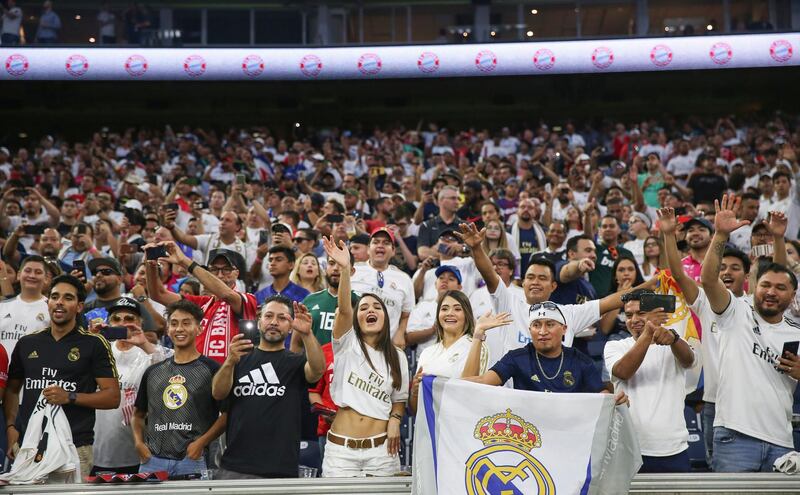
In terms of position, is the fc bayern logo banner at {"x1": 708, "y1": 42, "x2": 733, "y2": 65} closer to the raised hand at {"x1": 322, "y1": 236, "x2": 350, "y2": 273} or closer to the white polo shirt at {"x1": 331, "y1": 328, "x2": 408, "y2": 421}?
the raised hand at {"x1": 322, "y1": 236, "x2": 350, "y2": 273}

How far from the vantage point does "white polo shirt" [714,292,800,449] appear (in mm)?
5414

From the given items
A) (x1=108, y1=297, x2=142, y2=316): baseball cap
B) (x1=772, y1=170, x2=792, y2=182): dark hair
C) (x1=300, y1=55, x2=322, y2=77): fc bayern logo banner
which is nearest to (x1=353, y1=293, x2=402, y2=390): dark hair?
(x1=108, y1=297, x2=142, y2=316): baseball cap

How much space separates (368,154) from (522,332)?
10.6 meters

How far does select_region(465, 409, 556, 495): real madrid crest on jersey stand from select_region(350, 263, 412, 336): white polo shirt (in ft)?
8.70

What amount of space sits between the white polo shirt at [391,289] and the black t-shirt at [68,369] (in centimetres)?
232

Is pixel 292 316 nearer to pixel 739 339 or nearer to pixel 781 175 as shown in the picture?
pixel 739 339

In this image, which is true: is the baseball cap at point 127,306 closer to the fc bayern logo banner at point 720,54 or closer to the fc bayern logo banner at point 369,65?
the fc bayern logo banner at point 369,65

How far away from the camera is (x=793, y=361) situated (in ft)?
17.6

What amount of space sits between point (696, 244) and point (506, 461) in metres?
3.70

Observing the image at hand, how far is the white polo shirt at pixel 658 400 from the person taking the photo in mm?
5465

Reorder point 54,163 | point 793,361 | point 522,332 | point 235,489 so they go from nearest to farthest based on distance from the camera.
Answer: point 235,489, point 793,361, point 522,332, point 54,163

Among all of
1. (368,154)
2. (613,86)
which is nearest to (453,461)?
(368,154)

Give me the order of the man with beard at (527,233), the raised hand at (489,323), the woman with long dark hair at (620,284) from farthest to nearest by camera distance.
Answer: the man with beard at (527,233) < the woman with long dark hair at (620,284) < the raised hand at (489,323)

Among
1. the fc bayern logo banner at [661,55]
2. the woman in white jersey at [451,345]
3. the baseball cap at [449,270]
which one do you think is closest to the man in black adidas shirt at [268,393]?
the woman in white jersey at [451,345]
